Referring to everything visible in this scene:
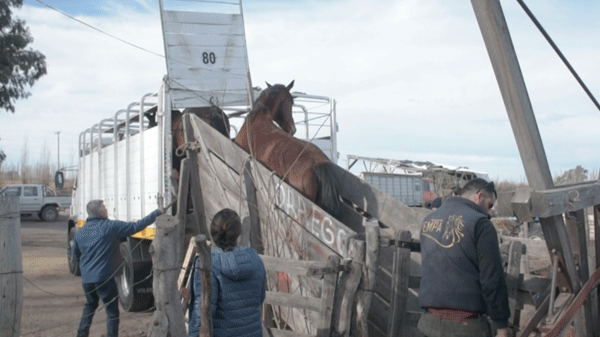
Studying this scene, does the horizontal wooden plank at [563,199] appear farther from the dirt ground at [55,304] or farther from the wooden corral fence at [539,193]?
the dirt ground at [55,304]

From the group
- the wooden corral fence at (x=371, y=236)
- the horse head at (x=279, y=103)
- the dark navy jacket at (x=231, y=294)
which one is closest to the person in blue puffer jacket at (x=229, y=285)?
the dark navy jacket at (x=231, y=294)

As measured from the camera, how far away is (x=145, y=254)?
27.9ft

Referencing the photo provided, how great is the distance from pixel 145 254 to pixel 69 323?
53.3 inches

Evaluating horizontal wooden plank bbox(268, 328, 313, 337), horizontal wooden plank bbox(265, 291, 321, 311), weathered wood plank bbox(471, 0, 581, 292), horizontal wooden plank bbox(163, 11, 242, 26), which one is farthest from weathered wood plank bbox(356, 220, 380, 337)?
horizontal wooden plank bbox(163, 11, 242, 26)

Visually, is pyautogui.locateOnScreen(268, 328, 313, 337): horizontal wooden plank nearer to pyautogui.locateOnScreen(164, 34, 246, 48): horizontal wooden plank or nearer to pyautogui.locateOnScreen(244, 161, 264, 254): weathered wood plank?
pyautogui.locateOnScreen(244, 161, 264, 254): weathered wood plank

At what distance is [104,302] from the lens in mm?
5977

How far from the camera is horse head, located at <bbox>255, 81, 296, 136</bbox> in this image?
22.9 feet

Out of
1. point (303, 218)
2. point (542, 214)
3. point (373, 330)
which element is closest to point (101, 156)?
point (303, 218)

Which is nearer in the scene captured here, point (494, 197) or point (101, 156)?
point (494, 197)

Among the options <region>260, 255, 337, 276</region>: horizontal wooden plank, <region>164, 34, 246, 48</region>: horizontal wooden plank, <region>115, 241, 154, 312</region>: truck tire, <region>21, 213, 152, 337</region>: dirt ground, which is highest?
<region>164, 34, 246, 48</region>: horizontal wooden plank

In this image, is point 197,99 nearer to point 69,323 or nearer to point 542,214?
point 69,323

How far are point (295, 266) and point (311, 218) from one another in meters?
0.70

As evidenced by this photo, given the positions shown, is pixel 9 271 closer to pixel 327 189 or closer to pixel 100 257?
pixel 100 257

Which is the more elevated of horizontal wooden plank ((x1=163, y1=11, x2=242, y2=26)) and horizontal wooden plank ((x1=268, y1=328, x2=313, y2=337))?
horizontal wooden plank ((x1=163, y1=11, x2=242, y2=26))
